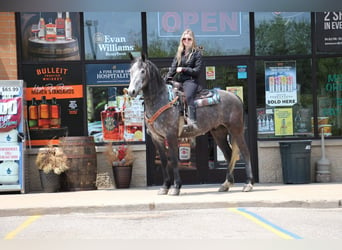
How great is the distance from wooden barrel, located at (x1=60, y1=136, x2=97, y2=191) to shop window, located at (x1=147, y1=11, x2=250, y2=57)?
2.66m

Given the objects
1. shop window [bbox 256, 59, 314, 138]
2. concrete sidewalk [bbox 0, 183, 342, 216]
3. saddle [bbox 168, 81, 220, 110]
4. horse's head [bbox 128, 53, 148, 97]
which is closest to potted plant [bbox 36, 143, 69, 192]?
concrete sidewalk [bbox 0, 183, 342, 216]

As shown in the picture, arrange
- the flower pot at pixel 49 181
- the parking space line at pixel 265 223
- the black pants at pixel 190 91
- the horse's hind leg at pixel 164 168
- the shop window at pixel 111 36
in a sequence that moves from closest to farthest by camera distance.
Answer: the parking space line at pixel 265 223, the black pants at pixel 190 91, the horse's hind leg at pixel 164 168, the flower pot at pixel 49 181, the shop window at pixel 111 36

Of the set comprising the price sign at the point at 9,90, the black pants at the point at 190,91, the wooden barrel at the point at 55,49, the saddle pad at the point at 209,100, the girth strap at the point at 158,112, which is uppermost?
the wooden barrel at the point at 55,49

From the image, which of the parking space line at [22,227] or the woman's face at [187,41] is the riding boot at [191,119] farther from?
the parking space line at [22,227]

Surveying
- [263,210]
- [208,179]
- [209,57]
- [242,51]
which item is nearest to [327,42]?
[242,51]

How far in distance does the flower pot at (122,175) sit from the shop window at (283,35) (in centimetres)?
405

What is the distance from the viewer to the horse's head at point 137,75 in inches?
324

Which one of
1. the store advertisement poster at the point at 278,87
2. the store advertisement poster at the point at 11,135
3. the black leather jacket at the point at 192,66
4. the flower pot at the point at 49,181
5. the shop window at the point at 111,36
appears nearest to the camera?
the black leather jacket at the point at 192,66

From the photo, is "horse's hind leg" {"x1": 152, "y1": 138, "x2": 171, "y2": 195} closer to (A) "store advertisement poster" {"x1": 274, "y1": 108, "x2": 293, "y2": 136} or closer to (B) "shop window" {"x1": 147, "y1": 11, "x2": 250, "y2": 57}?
(B) "shop window" {"x1": 147, "y1": 11, "x2": 250, "y2": 57}

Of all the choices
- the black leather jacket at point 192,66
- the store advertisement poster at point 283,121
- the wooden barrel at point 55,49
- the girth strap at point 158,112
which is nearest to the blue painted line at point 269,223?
the girth strap at point 158,112

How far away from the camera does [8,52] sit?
10641mm

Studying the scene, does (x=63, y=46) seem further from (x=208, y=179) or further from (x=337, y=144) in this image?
(x=337, y=144)

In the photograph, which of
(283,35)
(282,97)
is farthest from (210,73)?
(283,35)

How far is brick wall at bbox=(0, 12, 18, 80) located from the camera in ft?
34.9
